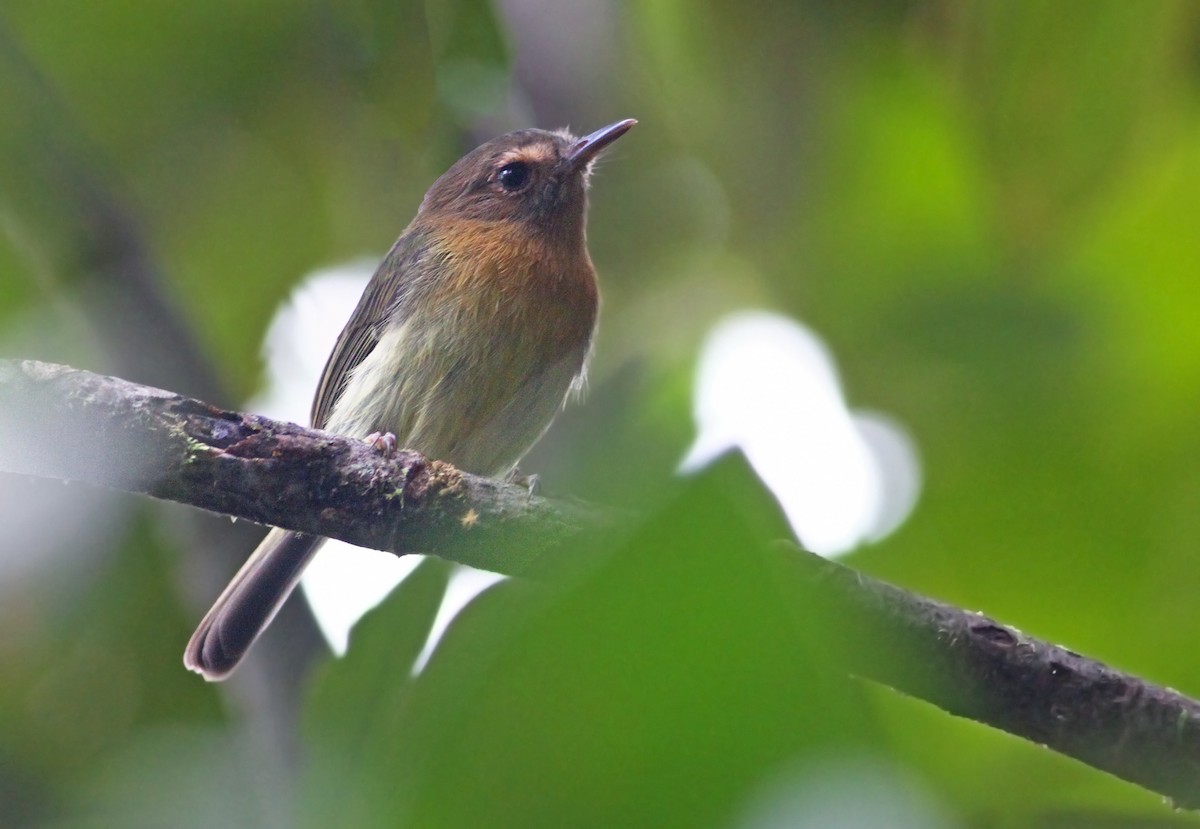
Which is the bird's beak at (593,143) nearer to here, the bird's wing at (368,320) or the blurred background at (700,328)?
the blurred background at (700,328)

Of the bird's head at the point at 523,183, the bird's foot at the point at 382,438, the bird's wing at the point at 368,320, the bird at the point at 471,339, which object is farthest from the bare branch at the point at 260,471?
the bird's head at the point at 523,183

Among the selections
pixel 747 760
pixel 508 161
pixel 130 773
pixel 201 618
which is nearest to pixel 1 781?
pixel 130 773

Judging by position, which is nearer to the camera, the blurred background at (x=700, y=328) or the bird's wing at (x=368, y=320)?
the blurred background at (x=700, y=328)

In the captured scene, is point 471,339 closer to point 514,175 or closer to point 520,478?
point 520,478

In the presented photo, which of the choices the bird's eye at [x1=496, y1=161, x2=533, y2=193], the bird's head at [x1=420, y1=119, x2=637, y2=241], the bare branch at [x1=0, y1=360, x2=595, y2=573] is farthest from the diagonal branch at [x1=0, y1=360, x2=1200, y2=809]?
the bird's eye at [x1=496, y1=161, x2=533, y2=193]

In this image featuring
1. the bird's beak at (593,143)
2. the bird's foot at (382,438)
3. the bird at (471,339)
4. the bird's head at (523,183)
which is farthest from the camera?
the bird's head at (523,183)

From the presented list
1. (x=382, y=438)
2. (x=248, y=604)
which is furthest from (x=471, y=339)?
(x=248, y=604)

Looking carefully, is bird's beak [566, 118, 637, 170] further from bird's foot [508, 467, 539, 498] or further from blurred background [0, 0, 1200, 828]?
bird's foot [508, 467, 539, 498]

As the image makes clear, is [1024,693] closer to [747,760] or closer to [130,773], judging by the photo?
[747,760]
